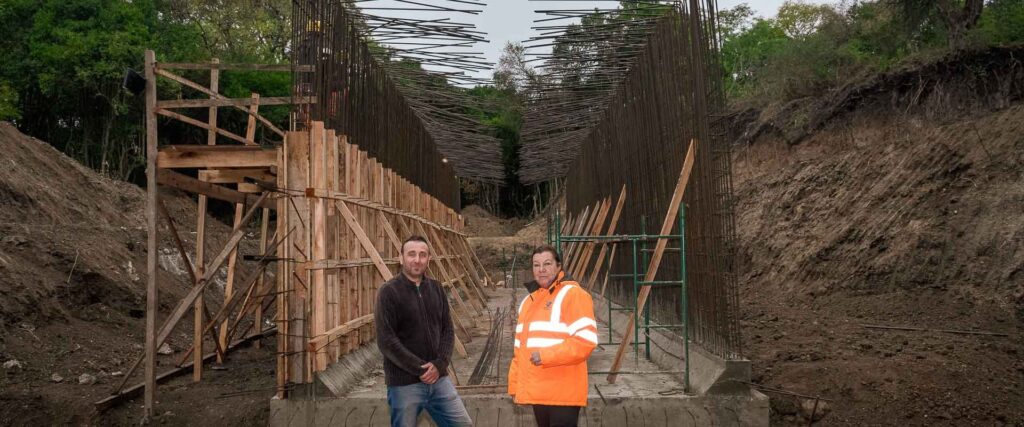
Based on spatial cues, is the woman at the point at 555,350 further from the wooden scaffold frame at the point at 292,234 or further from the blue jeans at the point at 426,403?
the wooden scaffold frame at the point at 292,234

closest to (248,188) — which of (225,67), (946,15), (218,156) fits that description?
(218,156)

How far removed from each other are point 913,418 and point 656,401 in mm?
2880

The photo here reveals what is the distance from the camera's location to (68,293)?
41.7ft

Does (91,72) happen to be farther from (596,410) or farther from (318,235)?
(596,410)

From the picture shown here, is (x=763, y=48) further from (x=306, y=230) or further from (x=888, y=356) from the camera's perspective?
(x=306, y=230)

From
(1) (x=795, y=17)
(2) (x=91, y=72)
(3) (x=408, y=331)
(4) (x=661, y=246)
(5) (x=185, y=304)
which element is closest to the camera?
(3) (x=408, y=331)

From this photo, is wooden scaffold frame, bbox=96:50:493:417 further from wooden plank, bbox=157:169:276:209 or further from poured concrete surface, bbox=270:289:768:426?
poured concrete surface, bbox=270:289:768:426

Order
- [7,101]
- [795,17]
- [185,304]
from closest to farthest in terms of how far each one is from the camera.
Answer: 1. [185,304]
2. [7,101]
3. [795,17]

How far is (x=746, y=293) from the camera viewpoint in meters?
17.2

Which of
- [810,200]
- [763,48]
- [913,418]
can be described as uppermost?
[763,48]

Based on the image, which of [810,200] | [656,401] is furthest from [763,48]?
[656,401]

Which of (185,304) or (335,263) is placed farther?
(335,263)

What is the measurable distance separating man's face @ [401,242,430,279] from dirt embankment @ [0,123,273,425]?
13.9ft

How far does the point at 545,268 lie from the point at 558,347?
54 centimetres
